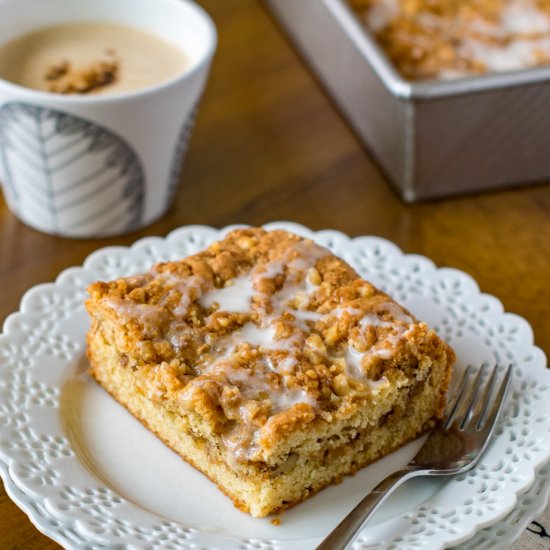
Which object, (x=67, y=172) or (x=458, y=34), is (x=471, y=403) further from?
(x=458, y=34)

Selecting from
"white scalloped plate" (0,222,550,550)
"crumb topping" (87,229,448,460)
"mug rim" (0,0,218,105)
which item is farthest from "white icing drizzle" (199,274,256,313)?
"mug rim" (0,0,218,105)

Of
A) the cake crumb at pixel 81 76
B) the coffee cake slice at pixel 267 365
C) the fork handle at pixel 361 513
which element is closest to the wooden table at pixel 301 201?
the cake crumb at pixel 81 76

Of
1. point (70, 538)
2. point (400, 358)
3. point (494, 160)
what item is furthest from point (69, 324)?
point (494, 160)

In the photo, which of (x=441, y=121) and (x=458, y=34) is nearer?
(x=441, y=121)

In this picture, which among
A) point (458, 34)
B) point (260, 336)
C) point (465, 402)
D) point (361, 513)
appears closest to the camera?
point (361, 513)

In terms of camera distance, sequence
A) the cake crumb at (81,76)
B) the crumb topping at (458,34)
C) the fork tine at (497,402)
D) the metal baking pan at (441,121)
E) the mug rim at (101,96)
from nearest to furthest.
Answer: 1. the fork tine at (497,402)
2. the mug rim at (101,96)
3. the cake crumb at (81,76)
4. the metal baking pan at (441,121)
5. the crumb topping at (458,34)

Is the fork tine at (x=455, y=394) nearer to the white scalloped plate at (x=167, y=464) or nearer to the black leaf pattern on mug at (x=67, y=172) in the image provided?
Result: the white scalloped plate at (x=167, y=464)

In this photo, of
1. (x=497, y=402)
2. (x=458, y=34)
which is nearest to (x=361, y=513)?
(x=497, y=402)

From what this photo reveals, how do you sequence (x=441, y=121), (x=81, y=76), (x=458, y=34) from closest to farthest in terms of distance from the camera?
1. (x=81, y=76)
2. (x=441, y=121)
3. (x=458, y=34)
